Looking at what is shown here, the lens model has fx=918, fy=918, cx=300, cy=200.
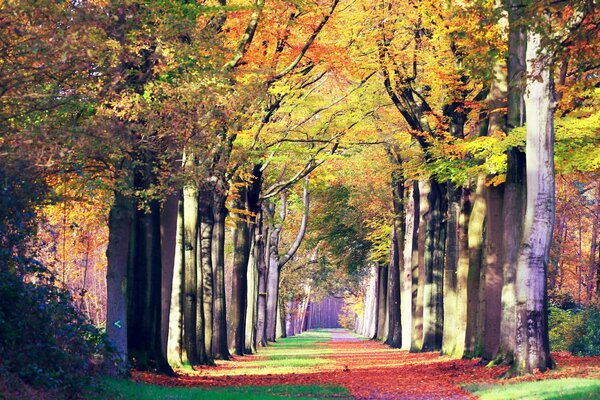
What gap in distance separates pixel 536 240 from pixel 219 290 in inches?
674

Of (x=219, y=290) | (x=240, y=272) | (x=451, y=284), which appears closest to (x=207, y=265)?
(x=219, y=290)

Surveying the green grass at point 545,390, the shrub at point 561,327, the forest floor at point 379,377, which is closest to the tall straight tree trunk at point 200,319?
the forest floor at point 379,377

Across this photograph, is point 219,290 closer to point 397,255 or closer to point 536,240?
point 536,240

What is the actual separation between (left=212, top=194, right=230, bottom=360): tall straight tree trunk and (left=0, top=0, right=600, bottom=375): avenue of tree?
0.33ft

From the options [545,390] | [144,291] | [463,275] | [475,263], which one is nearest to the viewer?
[545,390]

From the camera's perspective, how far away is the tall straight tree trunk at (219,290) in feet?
113

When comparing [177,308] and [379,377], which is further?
[177,308]

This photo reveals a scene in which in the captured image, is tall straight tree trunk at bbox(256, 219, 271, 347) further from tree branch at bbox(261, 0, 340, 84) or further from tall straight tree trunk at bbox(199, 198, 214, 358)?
tree branch at bbox(261, 0, 340, 84)

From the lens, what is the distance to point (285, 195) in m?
55.2

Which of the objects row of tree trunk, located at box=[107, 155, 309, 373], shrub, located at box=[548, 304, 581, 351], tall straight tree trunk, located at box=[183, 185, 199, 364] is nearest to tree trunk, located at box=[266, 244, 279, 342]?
row of tree trunk, located at box=[107, 155, 309, 373]

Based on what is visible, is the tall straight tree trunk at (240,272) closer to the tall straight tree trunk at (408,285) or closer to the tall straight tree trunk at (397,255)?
the tall straight tree trunk at (408,285)

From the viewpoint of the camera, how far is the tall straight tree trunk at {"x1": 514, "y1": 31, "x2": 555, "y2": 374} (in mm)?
20703

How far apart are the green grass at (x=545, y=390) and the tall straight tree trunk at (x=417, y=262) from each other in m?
21.5

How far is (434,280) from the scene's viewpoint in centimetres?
3834
